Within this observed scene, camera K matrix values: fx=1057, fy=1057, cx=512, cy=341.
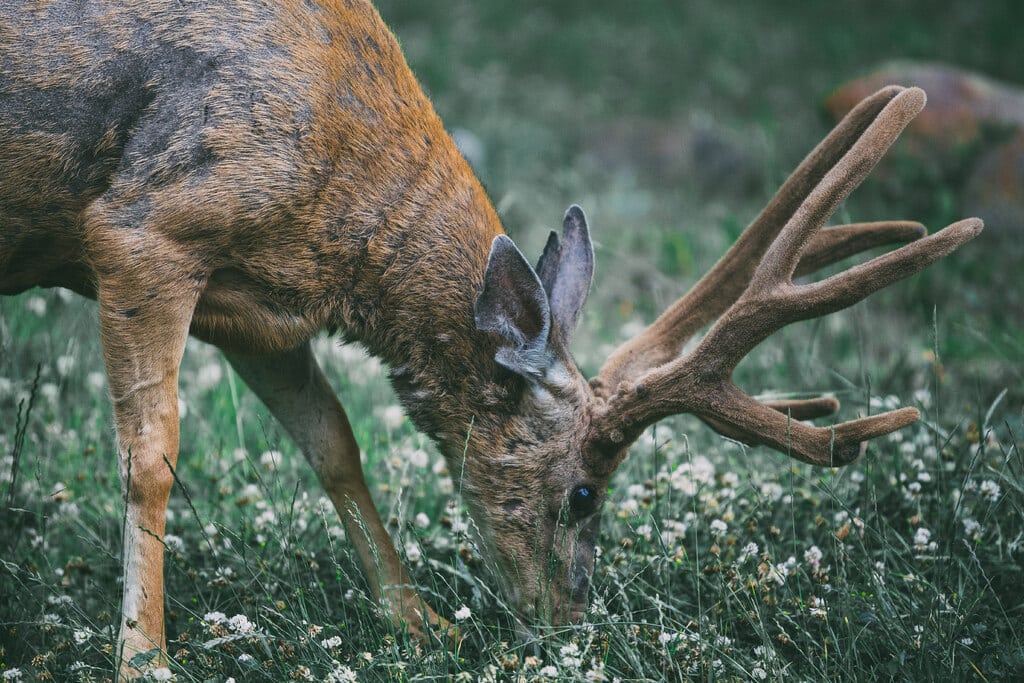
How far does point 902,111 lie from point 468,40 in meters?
10.1

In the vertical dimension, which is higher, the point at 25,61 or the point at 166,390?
the point at 25,61

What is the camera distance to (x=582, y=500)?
3602mm

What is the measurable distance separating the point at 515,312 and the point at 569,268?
1.26ft

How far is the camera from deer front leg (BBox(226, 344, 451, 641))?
402 cm

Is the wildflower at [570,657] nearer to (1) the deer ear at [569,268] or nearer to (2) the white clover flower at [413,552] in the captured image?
(2) the white clover flower at [413,552]

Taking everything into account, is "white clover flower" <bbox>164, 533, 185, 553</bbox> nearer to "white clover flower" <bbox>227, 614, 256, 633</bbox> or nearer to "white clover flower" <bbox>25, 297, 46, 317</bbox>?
"white clover flower" <bbox>227, 614, 256, 633</bbox>

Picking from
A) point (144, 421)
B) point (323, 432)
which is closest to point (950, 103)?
point (323, 432)

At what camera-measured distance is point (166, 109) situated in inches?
127

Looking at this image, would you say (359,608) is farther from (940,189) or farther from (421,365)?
(940,189)

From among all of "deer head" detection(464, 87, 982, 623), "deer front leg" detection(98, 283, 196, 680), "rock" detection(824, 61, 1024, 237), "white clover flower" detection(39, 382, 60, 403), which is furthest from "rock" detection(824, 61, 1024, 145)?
"deer front leg" detection(98, 283, 196, 680)

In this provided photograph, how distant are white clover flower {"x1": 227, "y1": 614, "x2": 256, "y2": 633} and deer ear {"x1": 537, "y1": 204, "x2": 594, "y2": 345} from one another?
4.64ft

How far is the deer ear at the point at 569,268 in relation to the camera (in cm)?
369

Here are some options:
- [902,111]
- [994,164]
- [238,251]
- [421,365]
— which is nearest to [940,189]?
[994,164]

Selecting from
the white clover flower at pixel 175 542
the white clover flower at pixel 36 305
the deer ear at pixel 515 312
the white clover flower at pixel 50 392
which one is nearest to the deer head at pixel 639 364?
the deer ear at pixel 515 312
